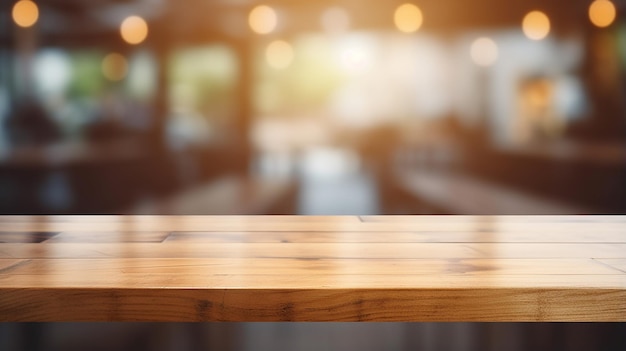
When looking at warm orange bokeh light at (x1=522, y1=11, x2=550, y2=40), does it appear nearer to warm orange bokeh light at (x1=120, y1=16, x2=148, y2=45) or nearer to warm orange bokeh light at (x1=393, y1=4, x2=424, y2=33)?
warm orange bokeh light at (x1=393, y1=4, x2=424, y2=33)

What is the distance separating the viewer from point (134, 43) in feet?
15.2

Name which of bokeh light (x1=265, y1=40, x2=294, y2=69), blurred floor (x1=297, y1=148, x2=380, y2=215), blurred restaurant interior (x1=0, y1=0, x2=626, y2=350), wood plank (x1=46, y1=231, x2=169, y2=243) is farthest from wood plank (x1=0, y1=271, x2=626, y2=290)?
bokeh light (x1=265, y1=40, x2=294, y2=69)

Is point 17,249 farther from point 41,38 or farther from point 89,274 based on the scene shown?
point 41,38

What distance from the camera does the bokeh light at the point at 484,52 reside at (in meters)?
4.60

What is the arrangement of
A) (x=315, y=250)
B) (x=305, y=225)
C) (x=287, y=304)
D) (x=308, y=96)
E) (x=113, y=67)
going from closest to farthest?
(x=287, y=304) < (x=315, y=250) < (x=305, y=225) < (x=113, y=67) < (x=308, y=96)

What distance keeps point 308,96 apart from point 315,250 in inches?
156

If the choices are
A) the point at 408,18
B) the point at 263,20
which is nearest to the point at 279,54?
the point at 263,20

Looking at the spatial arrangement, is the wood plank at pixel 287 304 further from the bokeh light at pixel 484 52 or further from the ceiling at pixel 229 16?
the bokeh light at pixel 484 52

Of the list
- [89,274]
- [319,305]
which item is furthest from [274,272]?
[89,274]

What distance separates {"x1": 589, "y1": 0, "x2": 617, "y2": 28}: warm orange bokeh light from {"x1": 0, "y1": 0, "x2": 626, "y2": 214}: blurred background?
10mm

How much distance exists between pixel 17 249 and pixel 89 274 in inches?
7.3

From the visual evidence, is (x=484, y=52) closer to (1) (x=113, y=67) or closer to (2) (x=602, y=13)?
(2) (x=602, y=13)

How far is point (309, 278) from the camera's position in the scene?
22.9 inches

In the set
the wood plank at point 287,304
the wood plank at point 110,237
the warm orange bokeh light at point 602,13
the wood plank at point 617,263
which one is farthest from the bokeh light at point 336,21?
the wood plank at point 287,304
